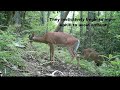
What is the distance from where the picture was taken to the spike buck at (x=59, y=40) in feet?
13.4

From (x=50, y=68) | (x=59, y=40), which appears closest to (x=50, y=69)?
(x=50, y=68)

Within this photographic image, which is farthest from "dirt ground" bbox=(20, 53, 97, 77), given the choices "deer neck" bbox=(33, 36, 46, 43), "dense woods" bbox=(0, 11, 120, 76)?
"deer neck" bbox=(33, 36, 46, 43)

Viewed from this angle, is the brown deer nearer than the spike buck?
Yes

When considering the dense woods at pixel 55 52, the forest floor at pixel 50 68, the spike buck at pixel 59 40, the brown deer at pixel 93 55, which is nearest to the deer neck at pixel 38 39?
the spike buck at pixel 59 40

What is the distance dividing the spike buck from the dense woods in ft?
0.23

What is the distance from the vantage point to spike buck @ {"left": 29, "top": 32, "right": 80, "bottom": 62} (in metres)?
4.08

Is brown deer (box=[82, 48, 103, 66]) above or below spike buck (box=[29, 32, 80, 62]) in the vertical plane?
below

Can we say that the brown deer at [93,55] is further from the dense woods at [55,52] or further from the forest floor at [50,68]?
the forest floor at [50,68]

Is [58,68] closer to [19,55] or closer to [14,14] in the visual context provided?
[19,55]

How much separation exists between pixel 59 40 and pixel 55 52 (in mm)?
627

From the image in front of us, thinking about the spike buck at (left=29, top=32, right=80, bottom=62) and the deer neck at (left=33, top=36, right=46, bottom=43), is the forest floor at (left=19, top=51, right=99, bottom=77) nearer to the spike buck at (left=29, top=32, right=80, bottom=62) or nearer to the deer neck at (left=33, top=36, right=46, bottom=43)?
the spike buck at (left=29, top=32, right=80, bottom=62)

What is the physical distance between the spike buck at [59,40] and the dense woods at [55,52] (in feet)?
0.23

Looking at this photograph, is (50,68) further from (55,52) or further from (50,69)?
(55,52)
